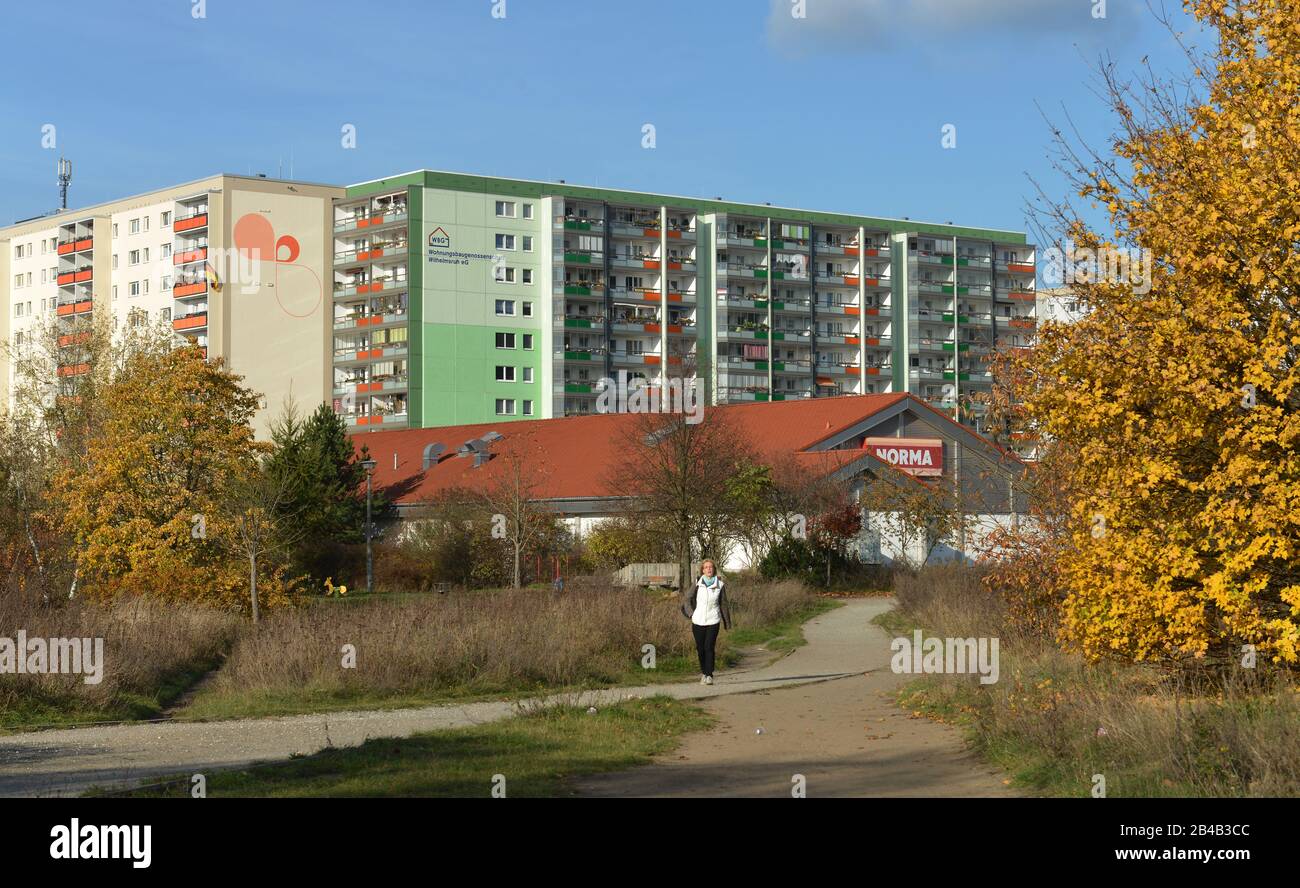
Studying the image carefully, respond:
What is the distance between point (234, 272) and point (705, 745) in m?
85.9

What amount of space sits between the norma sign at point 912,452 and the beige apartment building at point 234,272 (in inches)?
1847

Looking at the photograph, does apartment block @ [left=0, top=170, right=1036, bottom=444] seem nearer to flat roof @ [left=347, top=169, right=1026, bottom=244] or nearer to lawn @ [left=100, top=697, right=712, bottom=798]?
flat roof @ [left=347, top=169, right=1026, bottom=244]

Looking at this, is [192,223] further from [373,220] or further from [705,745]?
[705,745]

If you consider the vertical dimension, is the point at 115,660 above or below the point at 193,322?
below

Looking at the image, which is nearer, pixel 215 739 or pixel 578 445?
pixel 215 739

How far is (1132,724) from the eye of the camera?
10891 mm

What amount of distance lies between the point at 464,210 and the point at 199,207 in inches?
695

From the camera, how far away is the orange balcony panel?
95.6 meters

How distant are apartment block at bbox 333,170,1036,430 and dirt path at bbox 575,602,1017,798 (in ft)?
235

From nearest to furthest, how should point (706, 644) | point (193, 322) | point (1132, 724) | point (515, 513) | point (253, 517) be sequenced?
point (1132, 724), point (706, 644), point (253, 517), point (515, 513), point (193, 322)

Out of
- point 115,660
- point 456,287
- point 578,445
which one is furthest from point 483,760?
point 456,287

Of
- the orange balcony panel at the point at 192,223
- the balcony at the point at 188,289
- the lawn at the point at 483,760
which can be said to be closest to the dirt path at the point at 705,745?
the lawn at the point at 483,760

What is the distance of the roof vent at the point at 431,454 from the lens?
6663 centimetres

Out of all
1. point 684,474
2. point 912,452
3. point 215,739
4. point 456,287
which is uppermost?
point 456,287
